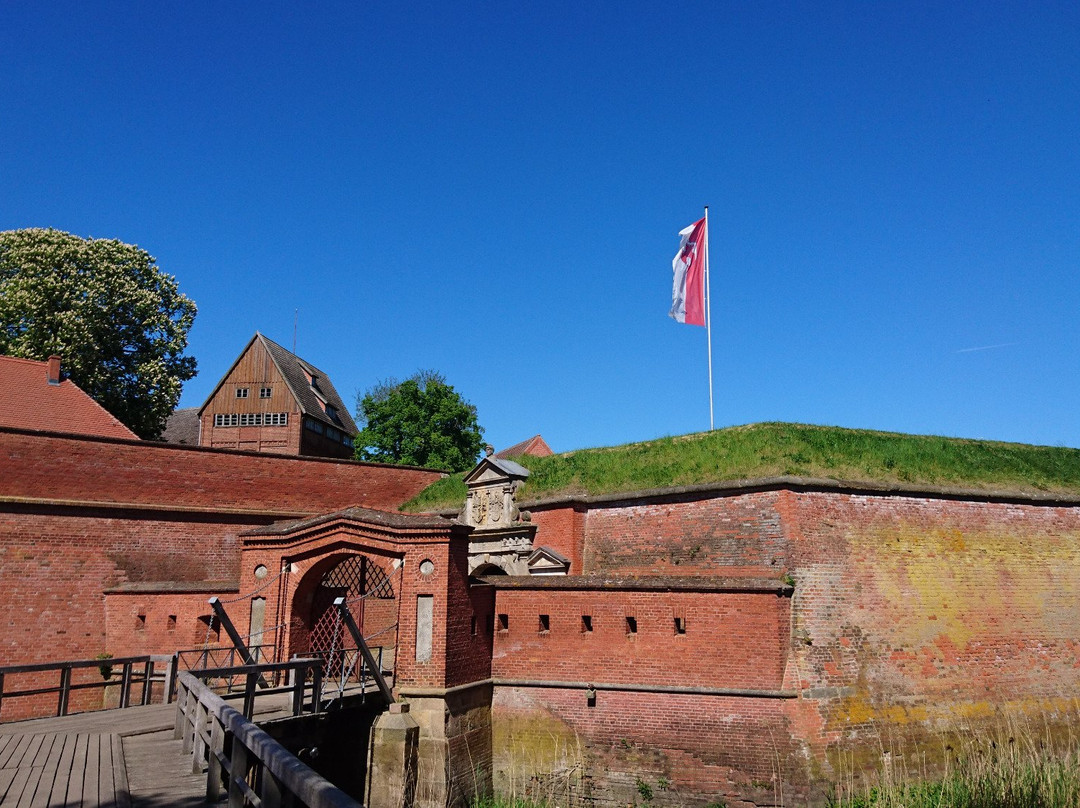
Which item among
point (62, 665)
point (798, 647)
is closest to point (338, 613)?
point (62, 665)

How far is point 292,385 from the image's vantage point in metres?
34.2

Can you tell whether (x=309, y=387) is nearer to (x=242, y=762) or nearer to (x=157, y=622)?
(x=157, y=622)

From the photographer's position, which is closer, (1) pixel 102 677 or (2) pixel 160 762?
(2) pixel 160 762

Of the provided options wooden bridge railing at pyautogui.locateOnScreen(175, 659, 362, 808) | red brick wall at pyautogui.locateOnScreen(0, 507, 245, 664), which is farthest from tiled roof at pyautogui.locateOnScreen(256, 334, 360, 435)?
wooden bridge railing at pyautogui.locateOnScreen(175, 659, 362, 808)

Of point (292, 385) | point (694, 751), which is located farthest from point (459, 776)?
point (292, 385)

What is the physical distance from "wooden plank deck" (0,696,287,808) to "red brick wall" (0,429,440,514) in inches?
339

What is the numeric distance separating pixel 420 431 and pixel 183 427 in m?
12.7

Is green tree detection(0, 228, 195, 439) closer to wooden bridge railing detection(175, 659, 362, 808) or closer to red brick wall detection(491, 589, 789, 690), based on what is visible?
red brick wall detection(491, 589, 789, 690)

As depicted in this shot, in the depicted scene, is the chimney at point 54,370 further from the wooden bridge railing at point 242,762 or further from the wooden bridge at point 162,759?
the wooden bridge railing at point 242,762

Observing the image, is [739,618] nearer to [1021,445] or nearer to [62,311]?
[1021,445]

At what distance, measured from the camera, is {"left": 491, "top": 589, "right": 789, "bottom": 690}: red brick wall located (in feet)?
42.8

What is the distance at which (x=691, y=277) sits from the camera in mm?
20734

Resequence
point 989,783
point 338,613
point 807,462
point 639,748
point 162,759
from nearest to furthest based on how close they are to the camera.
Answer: point 162,759 < point 989,783 < point 639,748 < point 338,613 < point 807,462

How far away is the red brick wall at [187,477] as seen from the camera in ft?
57.8
